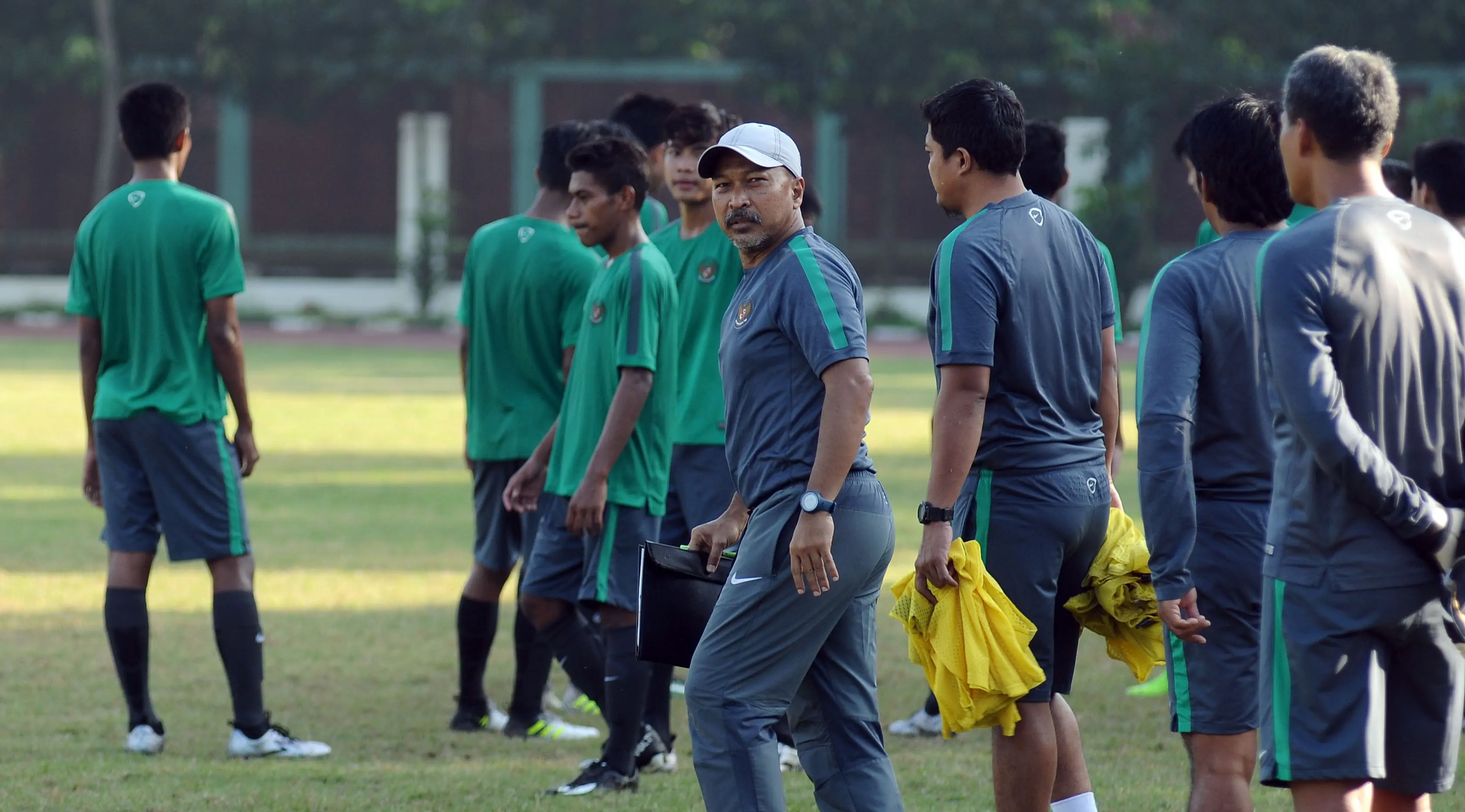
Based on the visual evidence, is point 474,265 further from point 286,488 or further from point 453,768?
point 286,488

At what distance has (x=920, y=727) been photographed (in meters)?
6.33

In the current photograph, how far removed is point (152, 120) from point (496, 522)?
1.83 meters

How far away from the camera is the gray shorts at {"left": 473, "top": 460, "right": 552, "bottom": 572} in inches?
249

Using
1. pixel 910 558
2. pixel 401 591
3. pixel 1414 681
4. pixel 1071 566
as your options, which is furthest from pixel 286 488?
pixel 1414 681

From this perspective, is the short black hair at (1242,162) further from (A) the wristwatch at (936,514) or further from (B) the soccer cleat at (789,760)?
(B) the soccer cleat at (789,760)

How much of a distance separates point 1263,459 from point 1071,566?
52 centimetres

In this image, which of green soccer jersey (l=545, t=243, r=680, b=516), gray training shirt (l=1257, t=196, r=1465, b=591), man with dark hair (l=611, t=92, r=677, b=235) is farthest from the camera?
man with dark hair (l=611, t=92, r=677, b=235)

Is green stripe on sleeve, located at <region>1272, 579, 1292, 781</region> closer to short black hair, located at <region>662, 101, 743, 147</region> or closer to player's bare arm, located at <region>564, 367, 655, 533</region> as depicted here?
player's bare arm, located at <region>564, 367, 655, 533</region>

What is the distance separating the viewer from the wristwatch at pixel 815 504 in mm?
3814

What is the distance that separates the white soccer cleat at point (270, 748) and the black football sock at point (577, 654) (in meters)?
0.87

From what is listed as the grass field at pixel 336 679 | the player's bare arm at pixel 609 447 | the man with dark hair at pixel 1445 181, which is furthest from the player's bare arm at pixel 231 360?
the man with dark hair at pixel 1445 181

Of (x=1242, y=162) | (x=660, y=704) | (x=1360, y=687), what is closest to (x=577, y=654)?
(x=660, y=704)

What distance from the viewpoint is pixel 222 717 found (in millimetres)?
6426

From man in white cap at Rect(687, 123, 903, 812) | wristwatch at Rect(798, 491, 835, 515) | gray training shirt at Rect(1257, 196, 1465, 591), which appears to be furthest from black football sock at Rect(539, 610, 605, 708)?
gray training shirt at Rect(1257, 196, 1465, 591)
